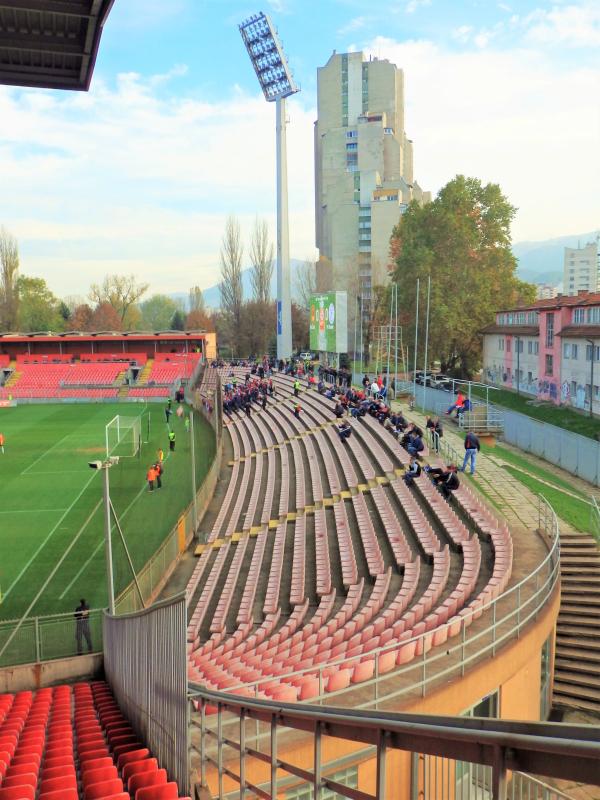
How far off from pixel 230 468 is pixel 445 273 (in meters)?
25.5

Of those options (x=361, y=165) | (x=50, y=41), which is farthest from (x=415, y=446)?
(x=361, y=165)

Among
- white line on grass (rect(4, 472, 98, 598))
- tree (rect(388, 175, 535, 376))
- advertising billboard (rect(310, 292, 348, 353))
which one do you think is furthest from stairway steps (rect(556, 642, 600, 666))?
tree (rect(388, 175, 535, 376))

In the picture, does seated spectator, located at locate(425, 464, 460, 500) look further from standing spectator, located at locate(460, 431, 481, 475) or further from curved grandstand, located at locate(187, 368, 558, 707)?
standing spectator, located at locate(460, 431, 481, 475)

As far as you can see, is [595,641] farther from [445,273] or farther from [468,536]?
[445,273]

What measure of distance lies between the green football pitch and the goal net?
1.05 feet

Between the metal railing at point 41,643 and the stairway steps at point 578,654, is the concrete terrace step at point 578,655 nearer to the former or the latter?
the stairway steps at point 578,654

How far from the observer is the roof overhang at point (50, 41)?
10.7 m

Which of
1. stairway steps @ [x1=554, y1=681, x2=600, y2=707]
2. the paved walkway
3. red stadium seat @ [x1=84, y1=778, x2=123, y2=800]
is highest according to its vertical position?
red stadium seat @ [x1=84, y1=778, x2=123, y2=800]

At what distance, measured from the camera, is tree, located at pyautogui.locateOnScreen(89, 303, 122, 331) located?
10888 cm

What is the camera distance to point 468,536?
14305mm

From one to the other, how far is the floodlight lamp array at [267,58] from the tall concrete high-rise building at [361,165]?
36.9m

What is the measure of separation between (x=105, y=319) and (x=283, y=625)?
102m

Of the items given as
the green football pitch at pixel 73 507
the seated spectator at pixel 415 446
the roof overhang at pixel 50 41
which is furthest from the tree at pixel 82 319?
the roof overhang at pixel 50 41

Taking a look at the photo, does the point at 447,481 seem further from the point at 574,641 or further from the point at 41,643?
the point at 41,643
